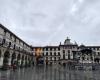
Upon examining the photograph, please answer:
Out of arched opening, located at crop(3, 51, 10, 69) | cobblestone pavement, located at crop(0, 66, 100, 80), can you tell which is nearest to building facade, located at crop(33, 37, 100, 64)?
arched opening, located at crop(3, 51, 10, 69)

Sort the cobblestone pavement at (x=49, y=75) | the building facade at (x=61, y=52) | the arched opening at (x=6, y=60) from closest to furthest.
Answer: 1. the cobblestone pavement at (x=49, y=75)
2. the arched opening at (x=6, y=60)
3. the building facade at (x=61, y=52)

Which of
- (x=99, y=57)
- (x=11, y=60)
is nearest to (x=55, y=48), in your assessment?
(x=99, y=57)

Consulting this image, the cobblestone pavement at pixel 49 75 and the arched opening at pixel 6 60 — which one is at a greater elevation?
the arched opening at pixel 6 60

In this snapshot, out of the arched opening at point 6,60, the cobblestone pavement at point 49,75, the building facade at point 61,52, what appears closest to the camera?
the cobblestone pavement at point 49,75

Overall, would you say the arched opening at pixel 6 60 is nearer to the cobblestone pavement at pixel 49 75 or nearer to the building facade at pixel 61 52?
the cobblestone pavement at pixel 49 75

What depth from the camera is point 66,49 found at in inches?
3593

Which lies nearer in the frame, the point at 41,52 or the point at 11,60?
the point at 11,60

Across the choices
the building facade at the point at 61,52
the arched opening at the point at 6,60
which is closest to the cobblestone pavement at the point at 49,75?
the arched opening at the point at 6,60

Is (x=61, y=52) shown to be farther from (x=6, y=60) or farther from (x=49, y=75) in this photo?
(x=49, y=75)

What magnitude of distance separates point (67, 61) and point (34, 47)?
75.4 ft

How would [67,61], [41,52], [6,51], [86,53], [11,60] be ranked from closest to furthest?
1. [86,53]
2. [6,51]
3. [11,60]
4. [67,61]
5. [41,52]

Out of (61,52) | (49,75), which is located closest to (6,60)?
(49,75)

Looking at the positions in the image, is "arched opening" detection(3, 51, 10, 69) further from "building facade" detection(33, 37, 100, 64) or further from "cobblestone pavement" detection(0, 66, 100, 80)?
"building facade" detection(33, 37, 100, 64)

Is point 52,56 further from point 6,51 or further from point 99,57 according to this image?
point 6,51
